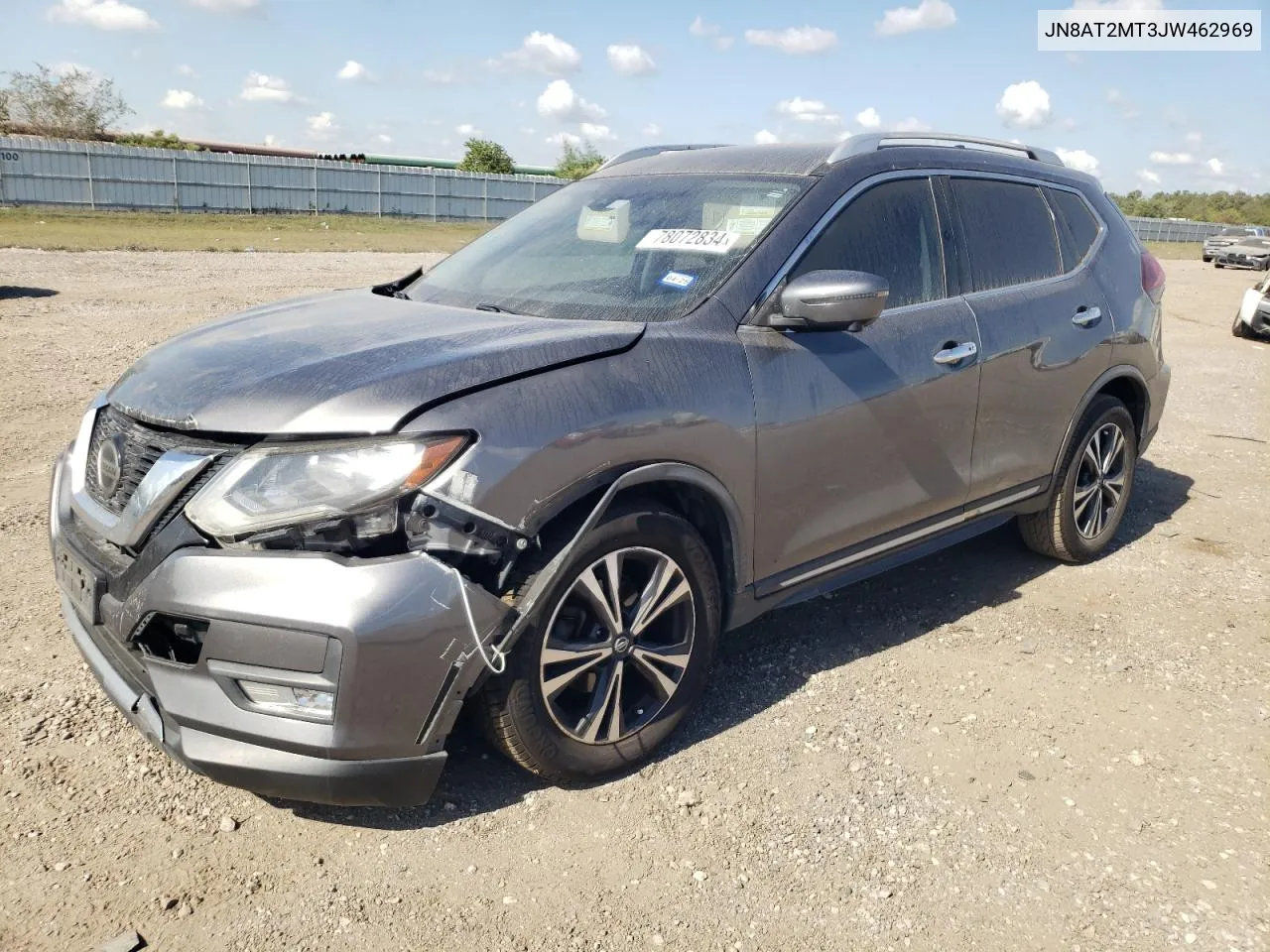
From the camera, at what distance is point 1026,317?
4.34 metres

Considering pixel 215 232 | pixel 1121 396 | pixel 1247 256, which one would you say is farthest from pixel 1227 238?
pixel 1121 396

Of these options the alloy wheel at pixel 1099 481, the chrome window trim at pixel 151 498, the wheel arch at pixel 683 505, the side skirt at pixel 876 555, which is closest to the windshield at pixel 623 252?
the wheel arch at pixel 683 505

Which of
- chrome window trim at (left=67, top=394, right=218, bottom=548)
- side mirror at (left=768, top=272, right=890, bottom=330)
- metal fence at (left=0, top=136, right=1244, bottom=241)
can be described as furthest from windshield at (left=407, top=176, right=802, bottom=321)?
metal fence at (left=0, top=136, right=1244, bottom=241)

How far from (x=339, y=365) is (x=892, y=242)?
7.00ft

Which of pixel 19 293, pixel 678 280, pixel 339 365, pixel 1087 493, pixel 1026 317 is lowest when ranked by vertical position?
pixel 1087 493

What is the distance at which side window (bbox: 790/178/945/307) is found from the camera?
3605 millimetres

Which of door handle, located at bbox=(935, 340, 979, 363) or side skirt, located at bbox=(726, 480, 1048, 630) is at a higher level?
door handle, located at bbox=(935, 340, 979, 363)

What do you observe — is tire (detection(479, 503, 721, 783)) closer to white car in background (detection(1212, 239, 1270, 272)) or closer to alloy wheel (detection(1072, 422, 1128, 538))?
alloy wheel (detection(1072, 422, 1128, 538))

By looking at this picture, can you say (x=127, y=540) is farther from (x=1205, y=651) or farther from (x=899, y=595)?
(x=1205, y=651)

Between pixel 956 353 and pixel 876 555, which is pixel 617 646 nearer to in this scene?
pixel 876 555

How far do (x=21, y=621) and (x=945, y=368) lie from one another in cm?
361

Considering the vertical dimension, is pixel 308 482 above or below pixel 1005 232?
below

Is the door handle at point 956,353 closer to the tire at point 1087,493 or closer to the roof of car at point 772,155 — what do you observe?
the roof of car at point 772,155

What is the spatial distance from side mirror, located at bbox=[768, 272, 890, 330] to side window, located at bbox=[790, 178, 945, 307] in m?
0.19
